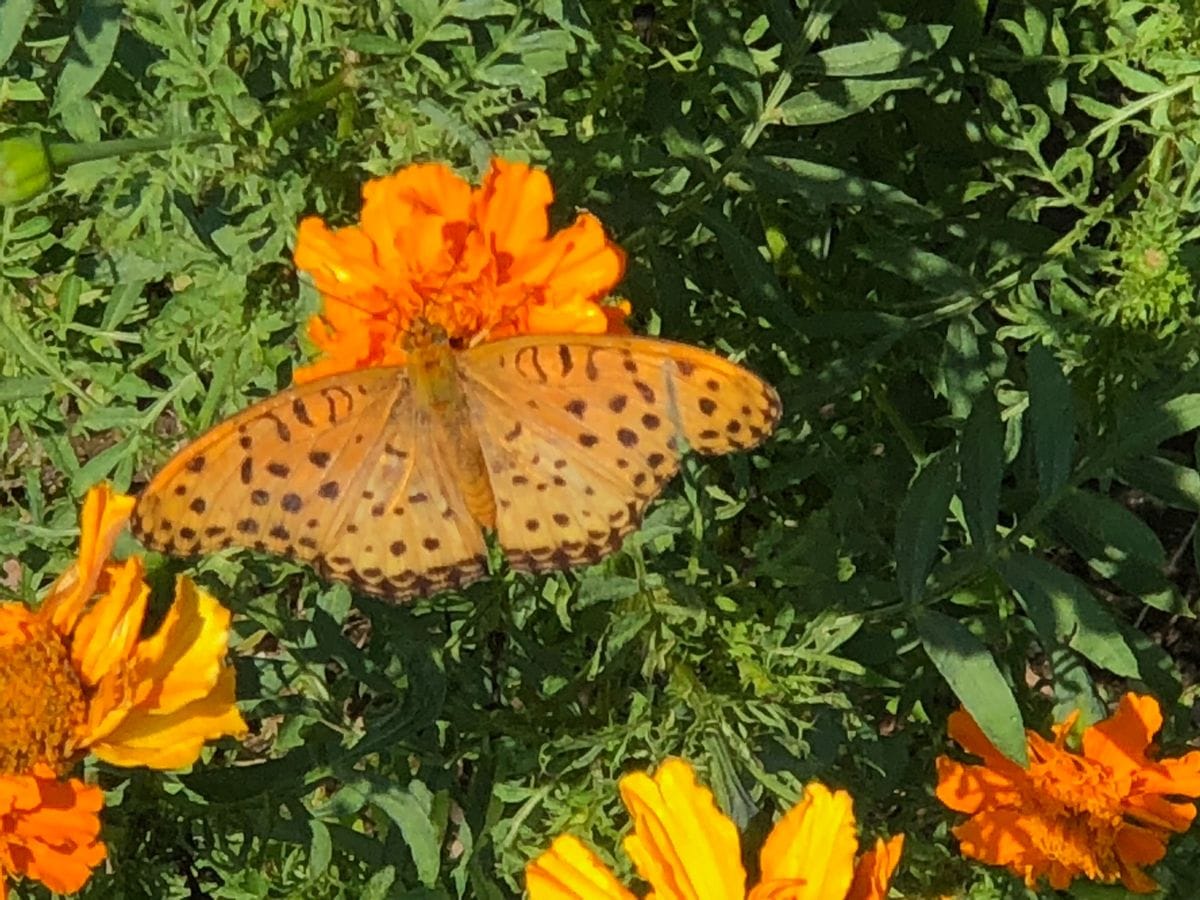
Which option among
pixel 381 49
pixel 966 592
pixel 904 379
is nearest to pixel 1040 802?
pixel 966 592

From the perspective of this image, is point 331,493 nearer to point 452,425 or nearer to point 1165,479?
point 452,425

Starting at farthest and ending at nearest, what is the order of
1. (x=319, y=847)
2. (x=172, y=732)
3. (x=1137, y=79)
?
(x=1137, y=79) < (x=319, y=847) < (x=172, y=732)

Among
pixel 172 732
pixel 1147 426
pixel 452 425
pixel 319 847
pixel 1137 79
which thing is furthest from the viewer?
pixel 1137 79

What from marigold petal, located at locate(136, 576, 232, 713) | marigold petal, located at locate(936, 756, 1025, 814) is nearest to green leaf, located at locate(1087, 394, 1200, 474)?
marigold petal, located at locate(936, 756, 1025, 814)

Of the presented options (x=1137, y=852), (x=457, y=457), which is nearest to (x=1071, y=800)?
(x=1137, y=852)

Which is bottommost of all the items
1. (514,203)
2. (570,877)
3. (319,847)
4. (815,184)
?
(319,847)

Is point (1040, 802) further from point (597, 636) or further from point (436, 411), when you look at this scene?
point (436, 411)
